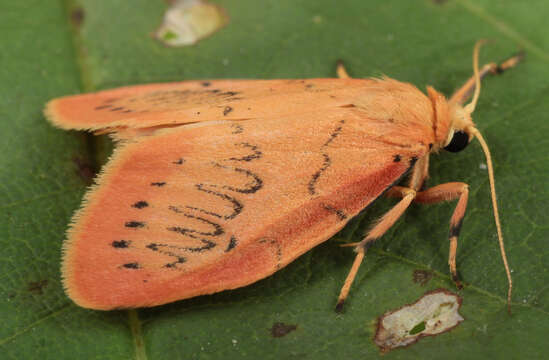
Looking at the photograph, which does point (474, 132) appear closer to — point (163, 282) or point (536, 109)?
point (536, 109)

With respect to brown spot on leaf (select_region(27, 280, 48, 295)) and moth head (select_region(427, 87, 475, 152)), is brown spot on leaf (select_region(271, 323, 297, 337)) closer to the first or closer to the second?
brown spot on leaf (select_region(27, 280, 48, 295))

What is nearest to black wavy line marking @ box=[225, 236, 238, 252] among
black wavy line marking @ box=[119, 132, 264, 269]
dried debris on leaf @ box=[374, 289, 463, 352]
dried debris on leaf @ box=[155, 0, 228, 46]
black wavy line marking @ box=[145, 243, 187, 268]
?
black wavy line marking @ box=[119, 132, 264, 269]

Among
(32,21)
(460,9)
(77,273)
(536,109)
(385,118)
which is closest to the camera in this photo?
(77,273)

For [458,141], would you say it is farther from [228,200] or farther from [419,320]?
[228,200]

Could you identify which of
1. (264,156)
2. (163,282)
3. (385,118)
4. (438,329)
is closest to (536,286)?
(438,329)

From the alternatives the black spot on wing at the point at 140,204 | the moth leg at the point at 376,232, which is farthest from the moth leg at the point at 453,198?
the black spot on wing at the point at 140,204

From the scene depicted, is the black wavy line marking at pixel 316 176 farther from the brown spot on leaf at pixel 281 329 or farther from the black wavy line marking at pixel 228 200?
the brown spot on leaf at pixel 281 329
